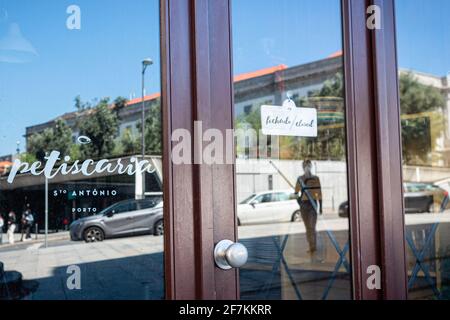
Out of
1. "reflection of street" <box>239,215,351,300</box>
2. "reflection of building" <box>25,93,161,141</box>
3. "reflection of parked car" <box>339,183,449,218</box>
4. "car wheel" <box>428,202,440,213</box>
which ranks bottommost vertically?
"reflection of street" <box>239,215,351,300</box>

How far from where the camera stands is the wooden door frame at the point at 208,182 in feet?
4.93

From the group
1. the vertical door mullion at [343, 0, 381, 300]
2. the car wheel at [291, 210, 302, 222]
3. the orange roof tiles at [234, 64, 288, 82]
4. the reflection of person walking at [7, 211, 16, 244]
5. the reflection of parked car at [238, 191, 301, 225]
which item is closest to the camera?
the reflection of person walking at [7, 211, 16, 244]

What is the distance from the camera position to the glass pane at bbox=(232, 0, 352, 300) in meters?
2.04

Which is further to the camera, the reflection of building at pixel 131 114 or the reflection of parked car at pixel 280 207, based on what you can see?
the reflection of parked car at pixel 280 207

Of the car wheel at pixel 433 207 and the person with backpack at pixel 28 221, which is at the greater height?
the person with backpack at pixel 28 221

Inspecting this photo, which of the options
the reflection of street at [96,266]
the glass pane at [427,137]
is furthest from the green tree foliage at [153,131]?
the glass pane at [427,137]

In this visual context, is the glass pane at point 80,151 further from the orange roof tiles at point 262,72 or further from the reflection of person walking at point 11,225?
the orange roof tiles at point 262,72

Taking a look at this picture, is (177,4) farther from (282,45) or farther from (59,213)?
(282,45)

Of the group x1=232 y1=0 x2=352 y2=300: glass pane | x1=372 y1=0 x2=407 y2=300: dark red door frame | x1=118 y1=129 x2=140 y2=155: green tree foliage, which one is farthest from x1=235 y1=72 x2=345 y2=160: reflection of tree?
x1=118 y1=129 x2=140 y2=155: green tree foliage

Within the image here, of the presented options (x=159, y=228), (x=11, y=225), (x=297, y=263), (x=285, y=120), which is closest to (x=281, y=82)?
(x=285, y=120)

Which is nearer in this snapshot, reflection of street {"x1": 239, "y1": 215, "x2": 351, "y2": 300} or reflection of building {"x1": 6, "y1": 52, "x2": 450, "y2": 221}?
reflection of building {"x1": 6, "y1": 52, "x2": 450, "y2": 221}

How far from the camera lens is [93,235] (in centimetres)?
146

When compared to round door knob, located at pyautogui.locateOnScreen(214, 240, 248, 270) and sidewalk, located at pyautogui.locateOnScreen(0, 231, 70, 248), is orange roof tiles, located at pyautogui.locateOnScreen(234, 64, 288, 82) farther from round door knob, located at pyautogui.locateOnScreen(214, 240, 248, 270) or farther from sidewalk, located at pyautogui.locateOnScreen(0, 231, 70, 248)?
sidewalk, located at pyautogui.locateOnScreen(0, 231, 70, 248)
